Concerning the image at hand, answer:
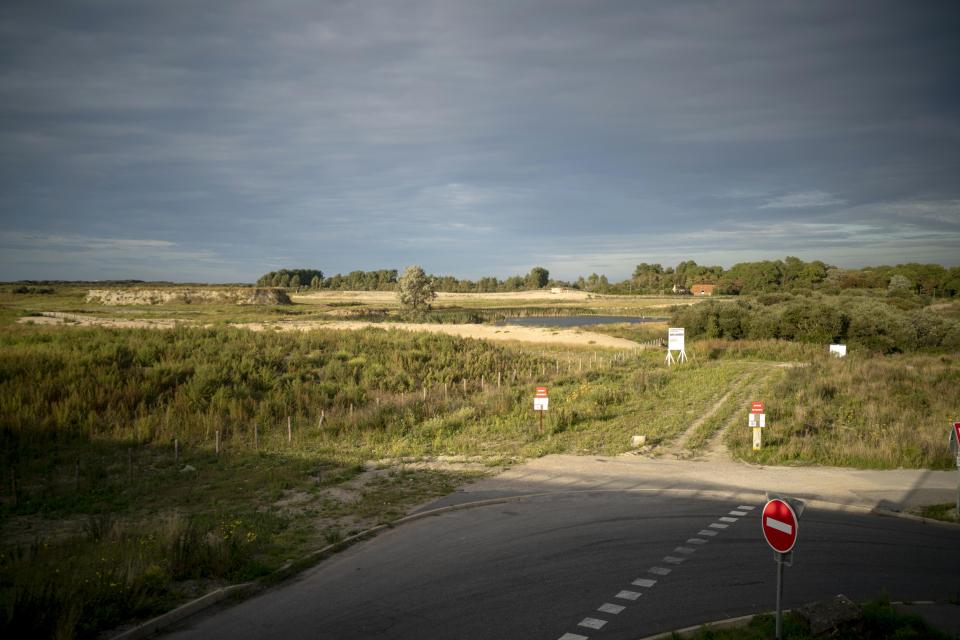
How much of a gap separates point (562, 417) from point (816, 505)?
434 inches

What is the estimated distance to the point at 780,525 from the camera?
22.7ft

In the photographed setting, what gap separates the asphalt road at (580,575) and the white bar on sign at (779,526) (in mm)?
1813

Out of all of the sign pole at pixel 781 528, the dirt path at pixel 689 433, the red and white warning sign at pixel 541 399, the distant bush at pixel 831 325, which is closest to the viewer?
the sign pole at pixel 781 528

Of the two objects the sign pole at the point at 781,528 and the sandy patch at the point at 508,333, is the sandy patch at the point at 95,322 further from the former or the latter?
the sign pole at the point at 781,528

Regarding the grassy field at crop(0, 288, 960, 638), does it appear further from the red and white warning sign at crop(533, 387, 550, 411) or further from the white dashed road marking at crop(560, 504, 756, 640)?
→ the white dashed road marking at crop(560, 504, 756, 640)

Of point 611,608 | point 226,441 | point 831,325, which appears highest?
point 831,325

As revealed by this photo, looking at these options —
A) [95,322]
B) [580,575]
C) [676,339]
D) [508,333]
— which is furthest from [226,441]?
[508,333]

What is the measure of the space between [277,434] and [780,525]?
18.2 metres

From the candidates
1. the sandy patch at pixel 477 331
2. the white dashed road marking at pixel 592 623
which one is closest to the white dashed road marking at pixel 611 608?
the white dashed road marking at pixel 592 623

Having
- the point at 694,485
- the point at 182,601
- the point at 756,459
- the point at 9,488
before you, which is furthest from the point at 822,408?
the point at 9,488

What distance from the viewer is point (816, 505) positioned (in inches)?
526

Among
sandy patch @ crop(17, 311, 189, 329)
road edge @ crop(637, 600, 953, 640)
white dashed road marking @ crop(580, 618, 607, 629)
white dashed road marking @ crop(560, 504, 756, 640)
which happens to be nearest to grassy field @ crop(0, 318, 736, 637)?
white dashed road marking @ crop(580, 618, 607, 629)

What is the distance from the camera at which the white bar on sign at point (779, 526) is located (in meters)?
6.80

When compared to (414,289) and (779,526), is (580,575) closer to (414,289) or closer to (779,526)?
(779,526)
